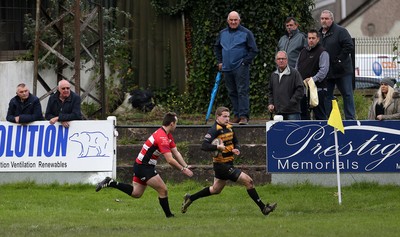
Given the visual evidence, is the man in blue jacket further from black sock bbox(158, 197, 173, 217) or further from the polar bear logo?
black sock bbox(158, 197, 173, 217)

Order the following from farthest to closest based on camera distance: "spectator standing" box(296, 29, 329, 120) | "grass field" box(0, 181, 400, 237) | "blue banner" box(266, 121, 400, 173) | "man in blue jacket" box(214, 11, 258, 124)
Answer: "man in blue jacket" box(214, 11, 258, 124)
"spectator standing" box(296, 29, 329, 120)
"blue banner" box(266, 121, 400, 173)
"grass field" box(0, 181, 400, 237)

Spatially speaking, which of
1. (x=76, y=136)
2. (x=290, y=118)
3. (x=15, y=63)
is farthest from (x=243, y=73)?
(x=15, y=63)

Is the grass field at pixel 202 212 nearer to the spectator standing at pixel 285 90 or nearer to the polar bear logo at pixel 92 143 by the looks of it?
the polar bear logo at pixel 92 143

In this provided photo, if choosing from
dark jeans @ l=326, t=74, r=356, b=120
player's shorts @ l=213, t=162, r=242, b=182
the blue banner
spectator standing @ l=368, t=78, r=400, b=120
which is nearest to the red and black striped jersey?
player's shorts @ l=213, t=162, r=242, b=182

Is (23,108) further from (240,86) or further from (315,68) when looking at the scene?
(315,68)

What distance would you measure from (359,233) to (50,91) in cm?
1168

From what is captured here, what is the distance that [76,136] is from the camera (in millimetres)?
21406

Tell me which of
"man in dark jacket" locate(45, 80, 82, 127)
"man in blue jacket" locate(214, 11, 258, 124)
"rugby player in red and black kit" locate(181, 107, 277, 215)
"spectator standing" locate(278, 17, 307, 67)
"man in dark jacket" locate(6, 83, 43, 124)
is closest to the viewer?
"rugby player in red and black kit" locate(181, 107, 277, 215)

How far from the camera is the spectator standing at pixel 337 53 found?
68.8 ft

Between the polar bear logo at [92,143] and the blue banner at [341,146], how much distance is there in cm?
318

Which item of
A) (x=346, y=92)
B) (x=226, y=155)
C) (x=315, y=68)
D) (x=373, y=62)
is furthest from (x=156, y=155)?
(x=373, y=62)

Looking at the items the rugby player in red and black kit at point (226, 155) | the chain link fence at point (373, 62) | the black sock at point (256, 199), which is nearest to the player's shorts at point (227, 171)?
the rugby player in red and black kit at point (226, 155)

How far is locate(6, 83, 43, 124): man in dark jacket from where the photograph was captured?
71.5 feet

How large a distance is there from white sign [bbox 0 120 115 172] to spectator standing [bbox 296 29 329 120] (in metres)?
3.60
